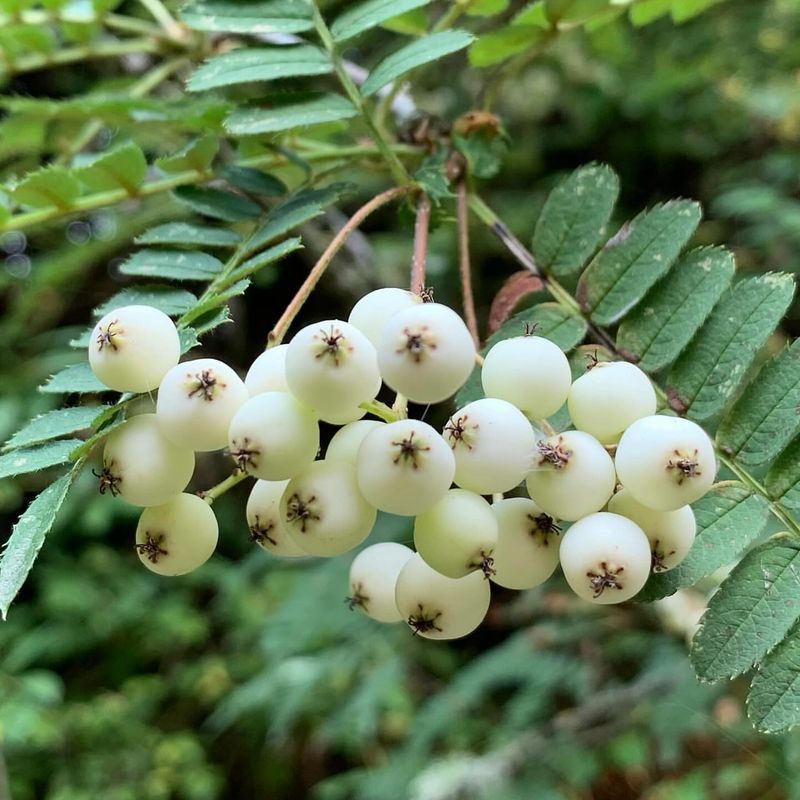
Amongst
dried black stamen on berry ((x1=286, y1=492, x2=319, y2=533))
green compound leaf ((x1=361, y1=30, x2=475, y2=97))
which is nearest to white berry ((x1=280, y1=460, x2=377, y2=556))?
dried black stamen on berry ((x1=286, y1=492, x2=319, y2=533))

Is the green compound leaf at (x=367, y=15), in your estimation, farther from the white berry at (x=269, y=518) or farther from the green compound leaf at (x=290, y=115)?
the white berry at (x=269, y=518)

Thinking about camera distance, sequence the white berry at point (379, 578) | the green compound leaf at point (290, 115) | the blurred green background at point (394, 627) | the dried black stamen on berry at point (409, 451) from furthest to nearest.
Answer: the blurred green background at point (394, 627) → the green compound leaf at point (290, 115) → the white berry at point (379, 578) → the dried black stamen on berry at point (409, 451)

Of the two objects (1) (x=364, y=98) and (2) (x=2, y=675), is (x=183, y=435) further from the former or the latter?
(2) (x=2, y=675)

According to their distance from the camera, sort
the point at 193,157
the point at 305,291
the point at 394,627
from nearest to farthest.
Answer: the point at 305,291, the point at 193,157, the point at 394,627

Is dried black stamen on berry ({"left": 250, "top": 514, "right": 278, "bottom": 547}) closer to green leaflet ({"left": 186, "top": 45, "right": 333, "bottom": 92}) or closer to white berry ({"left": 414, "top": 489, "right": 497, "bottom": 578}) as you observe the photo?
white berry ({"left": 414, "top": 489, "right": 497, "bottom": 578})

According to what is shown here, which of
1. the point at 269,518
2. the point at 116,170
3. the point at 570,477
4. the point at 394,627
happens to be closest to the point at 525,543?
the point at 570,477

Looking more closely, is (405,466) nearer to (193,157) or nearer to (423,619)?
(423,619)

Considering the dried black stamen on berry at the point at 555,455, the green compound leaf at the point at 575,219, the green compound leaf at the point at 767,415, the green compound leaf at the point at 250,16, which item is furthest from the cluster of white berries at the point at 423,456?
the green compound leaf at the point at 250,16
